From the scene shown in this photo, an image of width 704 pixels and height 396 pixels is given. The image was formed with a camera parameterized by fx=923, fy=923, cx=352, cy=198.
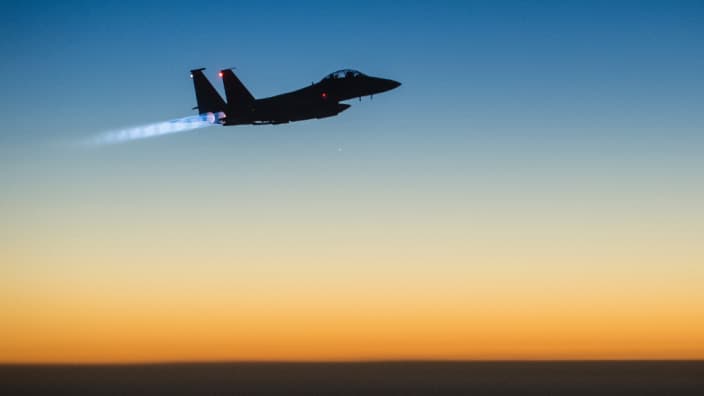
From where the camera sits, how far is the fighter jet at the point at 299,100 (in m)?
76.8

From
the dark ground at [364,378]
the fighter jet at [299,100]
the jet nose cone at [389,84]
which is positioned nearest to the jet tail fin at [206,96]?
the fighter jet at [299,100]

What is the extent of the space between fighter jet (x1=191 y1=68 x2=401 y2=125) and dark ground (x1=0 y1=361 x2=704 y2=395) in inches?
1081

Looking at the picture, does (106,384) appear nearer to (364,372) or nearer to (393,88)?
(364,372)

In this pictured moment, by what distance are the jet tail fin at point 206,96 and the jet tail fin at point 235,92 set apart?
114 inches

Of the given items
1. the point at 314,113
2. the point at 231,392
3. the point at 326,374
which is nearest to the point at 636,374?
the point at 326,374

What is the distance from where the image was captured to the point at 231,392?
90.4 m

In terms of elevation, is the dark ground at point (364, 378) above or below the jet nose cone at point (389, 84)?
below

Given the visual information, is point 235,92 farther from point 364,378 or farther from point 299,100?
point 364,378

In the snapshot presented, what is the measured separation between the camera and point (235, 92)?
264ft

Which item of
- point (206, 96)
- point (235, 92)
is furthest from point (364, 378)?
point (235, 92)

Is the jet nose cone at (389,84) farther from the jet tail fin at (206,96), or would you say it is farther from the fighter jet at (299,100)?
the jet tail fin at (206,96)

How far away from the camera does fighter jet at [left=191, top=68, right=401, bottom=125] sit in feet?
252

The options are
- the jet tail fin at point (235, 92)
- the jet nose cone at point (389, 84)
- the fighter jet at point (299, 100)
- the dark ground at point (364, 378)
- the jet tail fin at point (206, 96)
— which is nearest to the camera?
the fighter jet at point (299, 100)

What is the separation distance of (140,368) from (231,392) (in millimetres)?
40681
